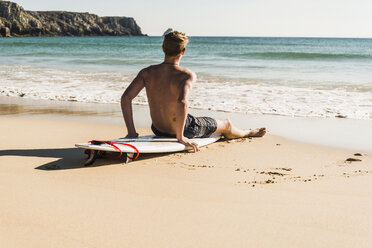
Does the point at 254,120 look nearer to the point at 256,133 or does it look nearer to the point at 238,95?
the point at 256,133

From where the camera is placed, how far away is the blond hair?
4.16 m

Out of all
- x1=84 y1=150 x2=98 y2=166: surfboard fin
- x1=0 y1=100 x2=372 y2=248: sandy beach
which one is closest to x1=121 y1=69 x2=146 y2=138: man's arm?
x1=0 y1=100 x2=372 y2=248: sandy beach

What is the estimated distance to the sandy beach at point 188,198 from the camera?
2.34m

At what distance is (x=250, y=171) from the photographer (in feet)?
12.6

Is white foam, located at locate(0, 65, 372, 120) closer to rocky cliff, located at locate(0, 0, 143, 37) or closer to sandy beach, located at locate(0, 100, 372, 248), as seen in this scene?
sandy beach, located at locate(0, 100, 372, 248)

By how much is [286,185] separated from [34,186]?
2.03m

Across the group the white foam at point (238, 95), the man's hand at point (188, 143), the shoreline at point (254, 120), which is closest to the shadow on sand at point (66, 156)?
the man's hand at point (188, 143)

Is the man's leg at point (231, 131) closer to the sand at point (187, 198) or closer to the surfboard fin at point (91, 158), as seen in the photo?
the sand at point (187, 198)

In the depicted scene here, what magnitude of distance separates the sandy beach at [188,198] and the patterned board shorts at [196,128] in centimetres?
21

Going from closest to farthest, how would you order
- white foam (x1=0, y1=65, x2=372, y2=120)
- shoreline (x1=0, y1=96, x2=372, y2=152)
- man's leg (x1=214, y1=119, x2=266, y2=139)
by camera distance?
1. man's leg (x1=214, y1=119, x2=266, y2=139)
2. shoreline (x1=0, y1=96, x2=372, y2=152)
3. white foam (x1=0, y1=65, x2=372, y2=120)

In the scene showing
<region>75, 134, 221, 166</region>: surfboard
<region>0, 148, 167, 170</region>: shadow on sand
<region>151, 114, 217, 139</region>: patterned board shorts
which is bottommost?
<region>0, 148, 167, 170</region>: shadow on sand

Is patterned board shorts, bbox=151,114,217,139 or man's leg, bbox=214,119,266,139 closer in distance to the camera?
patterned board shorts, bbox=151,114,217,139

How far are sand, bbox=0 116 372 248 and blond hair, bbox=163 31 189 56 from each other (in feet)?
3.66

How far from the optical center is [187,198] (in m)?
2.98
